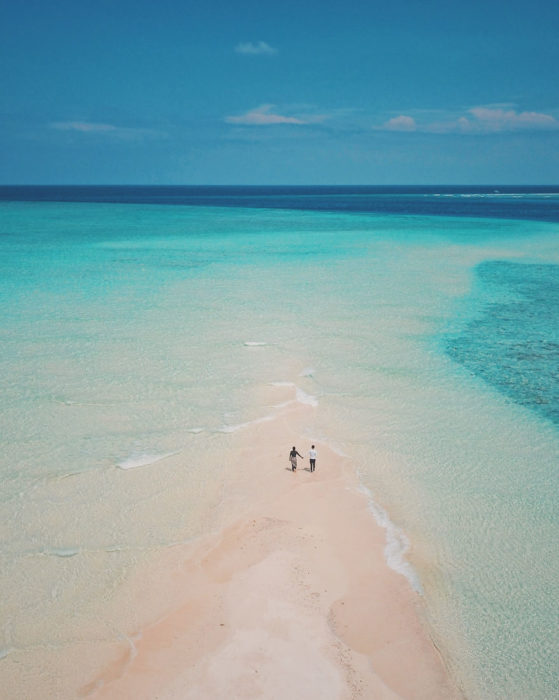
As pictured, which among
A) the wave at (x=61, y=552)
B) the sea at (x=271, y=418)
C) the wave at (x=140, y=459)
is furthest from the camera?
the wave at (x=140, y=459)

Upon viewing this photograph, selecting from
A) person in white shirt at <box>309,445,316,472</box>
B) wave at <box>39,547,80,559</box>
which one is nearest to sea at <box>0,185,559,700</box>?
wave at <box>39,547,80,559</box>

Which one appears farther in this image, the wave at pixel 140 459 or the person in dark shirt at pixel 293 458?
the wave at pixel 140 459

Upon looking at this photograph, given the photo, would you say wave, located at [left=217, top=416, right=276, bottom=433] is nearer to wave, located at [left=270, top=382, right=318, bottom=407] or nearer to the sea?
the sea

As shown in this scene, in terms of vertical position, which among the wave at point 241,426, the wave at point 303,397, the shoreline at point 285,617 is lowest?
the shoreline at point 285,617

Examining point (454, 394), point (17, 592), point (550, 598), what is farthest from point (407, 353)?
point (17, 592)

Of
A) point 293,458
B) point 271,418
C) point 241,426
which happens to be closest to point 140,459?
point 241,426

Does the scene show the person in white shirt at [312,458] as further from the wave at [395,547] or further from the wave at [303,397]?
the wave at [303,397]

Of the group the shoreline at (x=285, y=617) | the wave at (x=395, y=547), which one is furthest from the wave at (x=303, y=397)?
the wave at (x=395, y=547)

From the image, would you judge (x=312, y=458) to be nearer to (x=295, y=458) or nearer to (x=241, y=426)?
(x=295, y=458)
